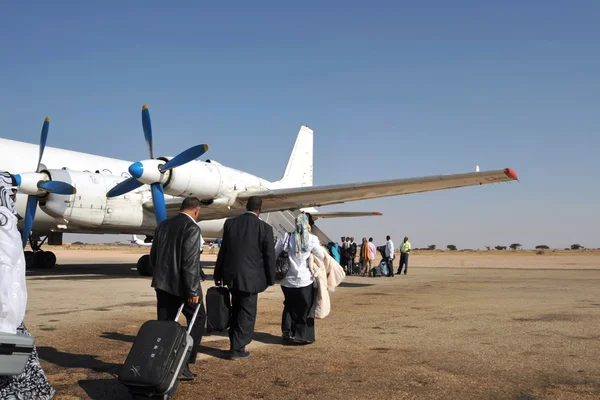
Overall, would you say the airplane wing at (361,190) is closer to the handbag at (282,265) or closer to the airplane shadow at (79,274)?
the airplane shadow at (79,274)

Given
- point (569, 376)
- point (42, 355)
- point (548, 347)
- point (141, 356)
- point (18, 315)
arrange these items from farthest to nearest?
point (548, 347)
point (42, 355)
point (569, 376)
point (141, 356)
point (18, 315)

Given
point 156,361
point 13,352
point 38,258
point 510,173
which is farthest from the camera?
point 38,258

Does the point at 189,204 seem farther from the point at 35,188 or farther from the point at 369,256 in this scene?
the point at 369,256

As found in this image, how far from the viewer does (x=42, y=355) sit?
5.56m

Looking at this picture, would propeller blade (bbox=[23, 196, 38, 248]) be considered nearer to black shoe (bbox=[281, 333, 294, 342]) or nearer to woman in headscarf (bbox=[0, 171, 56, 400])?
black shoe (bbox=[281, 333, 294, 342])

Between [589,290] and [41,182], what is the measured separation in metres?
14.4

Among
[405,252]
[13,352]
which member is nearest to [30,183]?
[13,352]

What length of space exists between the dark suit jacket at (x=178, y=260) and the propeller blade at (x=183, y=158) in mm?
8816

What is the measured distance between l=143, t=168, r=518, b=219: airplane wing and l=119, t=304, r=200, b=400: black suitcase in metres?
11.2

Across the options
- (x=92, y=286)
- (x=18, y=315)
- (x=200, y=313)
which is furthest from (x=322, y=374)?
(x=92, y=286)

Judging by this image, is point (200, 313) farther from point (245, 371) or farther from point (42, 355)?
point (42, 355)

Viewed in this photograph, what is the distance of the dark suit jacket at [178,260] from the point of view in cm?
473

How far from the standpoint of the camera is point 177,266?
4797 mm

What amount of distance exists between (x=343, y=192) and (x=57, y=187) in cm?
797
